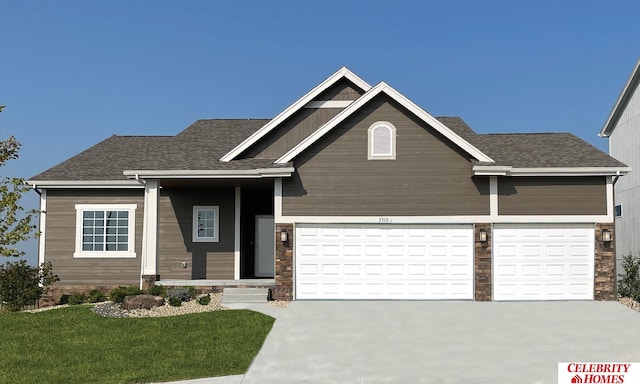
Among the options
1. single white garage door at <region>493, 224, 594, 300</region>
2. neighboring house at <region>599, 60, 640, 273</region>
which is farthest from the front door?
neighboring house at <region>599, 60, 640, 273</region>

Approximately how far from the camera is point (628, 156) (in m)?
27.4

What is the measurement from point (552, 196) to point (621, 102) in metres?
11.1

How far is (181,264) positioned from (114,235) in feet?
8.07

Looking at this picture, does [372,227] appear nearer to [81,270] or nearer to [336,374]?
[336,374]

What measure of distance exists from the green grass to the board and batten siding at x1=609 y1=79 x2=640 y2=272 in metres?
17.0

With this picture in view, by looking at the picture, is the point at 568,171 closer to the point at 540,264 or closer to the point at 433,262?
the point at 540,264

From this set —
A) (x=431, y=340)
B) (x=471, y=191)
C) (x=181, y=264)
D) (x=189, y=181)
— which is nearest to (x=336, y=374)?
(x=431, y=340)

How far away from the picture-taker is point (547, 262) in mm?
19219

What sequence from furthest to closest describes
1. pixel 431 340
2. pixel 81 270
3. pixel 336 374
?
pixel 81 270 < pixel 431 340 < pixel 336 374

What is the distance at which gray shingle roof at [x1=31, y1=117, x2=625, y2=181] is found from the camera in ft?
65.8

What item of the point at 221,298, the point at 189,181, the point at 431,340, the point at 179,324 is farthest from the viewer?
the point at 189,181

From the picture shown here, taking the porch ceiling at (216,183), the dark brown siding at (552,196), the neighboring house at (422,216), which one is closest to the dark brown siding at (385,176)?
the neighboring house at (422,216)

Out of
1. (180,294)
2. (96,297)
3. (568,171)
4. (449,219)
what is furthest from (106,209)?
(568,171)

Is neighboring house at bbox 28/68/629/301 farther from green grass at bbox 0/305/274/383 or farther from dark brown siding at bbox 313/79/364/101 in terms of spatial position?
dark brown siding at bbox 313/79/364/101
